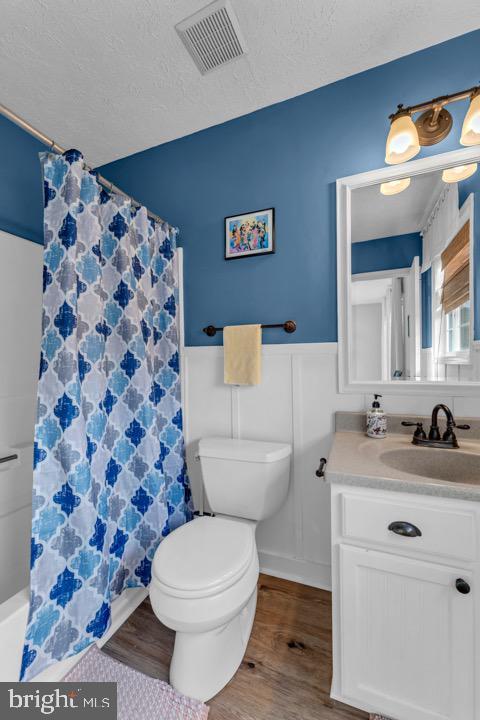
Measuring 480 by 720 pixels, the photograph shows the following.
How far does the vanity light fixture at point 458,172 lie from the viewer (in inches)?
52.1

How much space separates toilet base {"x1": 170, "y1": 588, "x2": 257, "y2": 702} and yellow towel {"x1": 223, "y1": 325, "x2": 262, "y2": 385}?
39.2 inches

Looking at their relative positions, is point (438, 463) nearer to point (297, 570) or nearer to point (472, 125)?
point (297, 570)

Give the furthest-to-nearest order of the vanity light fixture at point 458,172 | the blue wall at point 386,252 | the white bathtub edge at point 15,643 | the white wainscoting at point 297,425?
the white wainscoting at point 297,425
the blue wall at point 386,252
the vanity light fixture at point 458,172
the white bathtub edge at point 15,643

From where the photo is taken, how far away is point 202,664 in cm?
112

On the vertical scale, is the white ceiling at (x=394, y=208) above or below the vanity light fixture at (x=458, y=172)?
below

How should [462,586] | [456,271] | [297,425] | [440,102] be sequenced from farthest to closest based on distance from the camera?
[297,425] < [456,271] < [440,102] < [462,586]

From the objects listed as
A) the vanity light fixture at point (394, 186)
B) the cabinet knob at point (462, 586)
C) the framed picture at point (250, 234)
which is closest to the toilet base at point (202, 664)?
the cabinet knob at point (462, 586)

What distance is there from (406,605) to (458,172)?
1.61 meters

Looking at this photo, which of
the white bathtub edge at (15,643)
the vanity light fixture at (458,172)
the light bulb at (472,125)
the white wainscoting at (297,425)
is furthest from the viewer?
the white wainscoting at (297,425)

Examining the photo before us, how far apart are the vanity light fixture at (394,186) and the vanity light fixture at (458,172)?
0.47 feet

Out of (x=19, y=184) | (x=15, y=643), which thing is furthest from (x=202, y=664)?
(x=19, y=184)

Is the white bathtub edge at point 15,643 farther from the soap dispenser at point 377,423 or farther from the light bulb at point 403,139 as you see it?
the light bulb at point 403,139

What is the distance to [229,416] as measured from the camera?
181cm

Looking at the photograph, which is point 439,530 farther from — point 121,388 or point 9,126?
point 9,126
